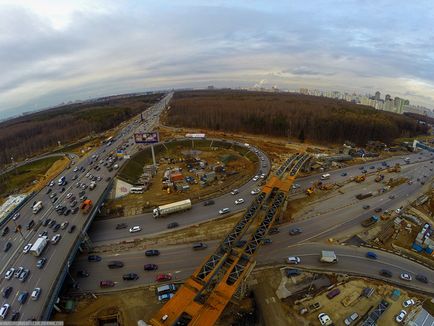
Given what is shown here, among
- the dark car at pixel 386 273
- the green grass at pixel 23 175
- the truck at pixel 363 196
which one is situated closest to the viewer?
the dark car at pixel 386 273

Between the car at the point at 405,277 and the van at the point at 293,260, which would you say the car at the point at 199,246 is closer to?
the van at the point at 293,260

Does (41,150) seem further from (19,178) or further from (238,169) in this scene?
(238,169)

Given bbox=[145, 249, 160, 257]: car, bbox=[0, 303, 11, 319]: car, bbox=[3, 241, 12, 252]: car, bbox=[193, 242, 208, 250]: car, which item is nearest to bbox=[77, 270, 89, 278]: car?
bbox=[0, 303, 11, 319]: car

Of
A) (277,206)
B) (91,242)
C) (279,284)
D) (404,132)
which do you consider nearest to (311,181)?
(277,206)

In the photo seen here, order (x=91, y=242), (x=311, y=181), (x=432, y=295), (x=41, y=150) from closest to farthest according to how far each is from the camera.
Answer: (x=432, y=295)
(x=91, y=242)
(x=311, y=181)
(x=41, y=150)

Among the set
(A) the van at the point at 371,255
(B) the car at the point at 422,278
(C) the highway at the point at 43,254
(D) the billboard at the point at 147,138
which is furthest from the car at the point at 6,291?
(B) the car at the point at 422,278
